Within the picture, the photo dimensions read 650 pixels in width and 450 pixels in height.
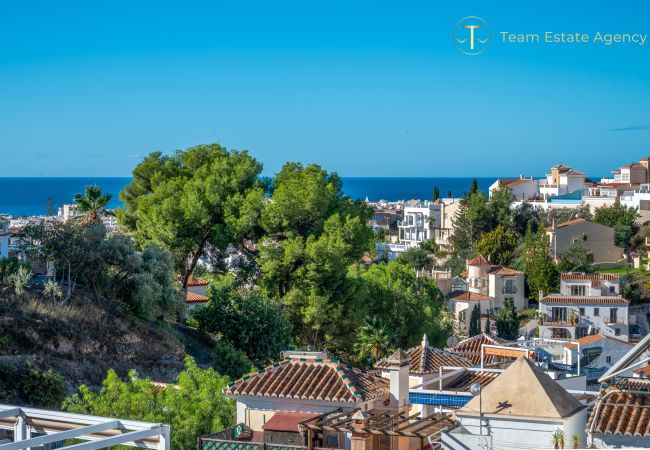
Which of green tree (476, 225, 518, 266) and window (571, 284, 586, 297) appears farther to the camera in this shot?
green tree (476, 225, 518, 266)

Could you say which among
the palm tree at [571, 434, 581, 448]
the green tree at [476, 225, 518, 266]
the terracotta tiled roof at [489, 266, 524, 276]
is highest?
the green tree at [476, 225, 518, 266]

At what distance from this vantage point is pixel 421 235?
85250 mm

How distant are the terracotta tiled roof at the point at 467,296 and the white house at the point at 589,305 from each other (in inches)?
211

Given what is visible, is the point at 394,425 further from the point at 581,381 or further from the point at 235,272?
the point at 235,272

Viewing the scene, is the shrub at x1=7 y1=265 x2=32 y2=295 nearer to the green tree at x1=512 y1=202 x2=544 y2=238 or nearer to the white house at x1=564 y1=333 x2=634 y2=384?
the white house at x1=564 y1=333 x2=634 y2=384

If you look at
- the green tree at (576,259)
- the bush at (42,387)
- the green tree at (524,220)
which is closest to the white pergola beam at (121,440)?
the bush at (42,387)

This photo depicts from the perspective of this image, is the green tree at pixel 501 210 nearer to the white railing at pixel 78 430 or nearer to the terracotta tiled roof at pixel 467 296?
the terracotta tiled roof at pixel 467 296

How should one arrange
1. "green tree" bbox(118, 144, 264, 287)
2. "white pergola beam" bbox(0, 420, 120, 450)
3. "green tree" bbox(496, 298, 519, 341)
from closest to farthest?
"white pergola beam" bbox(0, 420, 120, 450) → "green tree" bbox(118, 144, 264, 287) → "green tree" bbox(496, 298, 519, 341)

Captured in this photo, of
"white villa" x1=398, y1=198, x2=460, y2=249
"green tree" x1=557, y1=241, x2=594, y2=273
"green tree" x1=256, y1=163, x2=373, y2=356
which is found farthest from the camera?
"white villa" x1=398, y1=198, x2=460, y2=249

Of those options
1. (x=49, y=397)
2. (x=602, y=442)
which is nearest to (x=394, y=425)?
(x=602, y=442)

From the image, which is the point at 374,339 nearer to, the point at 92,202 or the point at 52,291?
the point at 92,202

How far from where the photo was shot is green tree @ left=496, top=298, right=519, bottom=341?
49.1 m

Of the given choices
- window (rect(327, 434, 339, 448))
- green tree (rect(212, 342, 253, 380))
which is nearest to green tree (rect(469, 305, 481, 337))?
green tree (rect(212, 342, 253, 380))

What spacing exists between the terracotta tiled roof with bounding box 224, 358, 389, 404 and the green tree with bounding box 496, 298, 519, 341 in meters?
33.7
